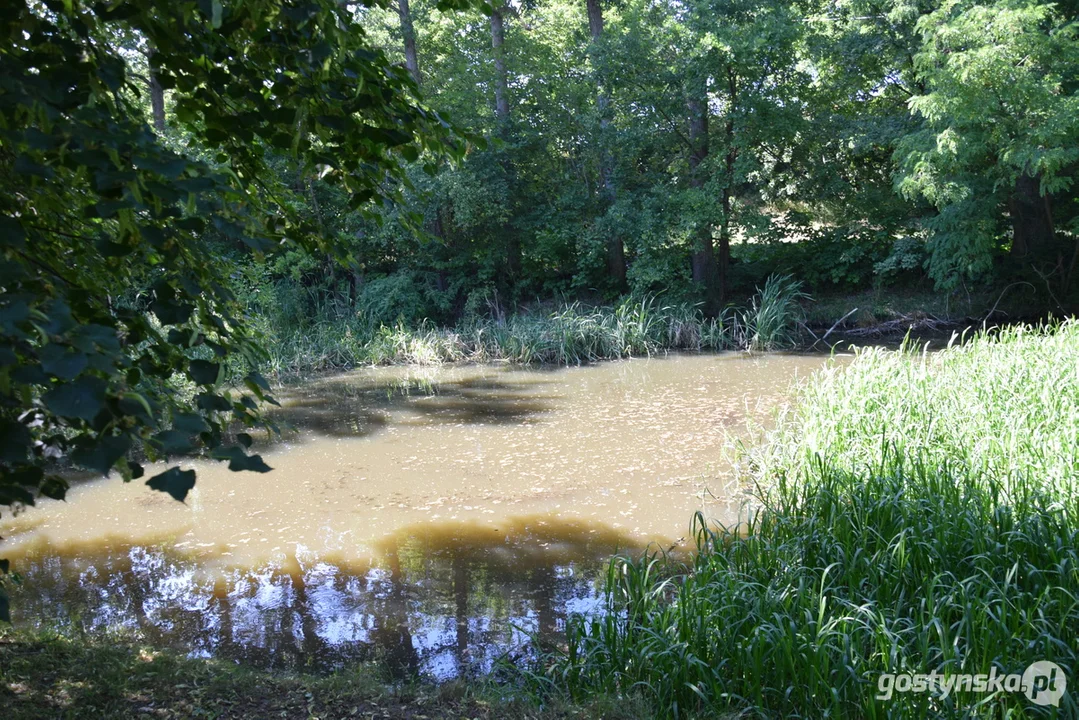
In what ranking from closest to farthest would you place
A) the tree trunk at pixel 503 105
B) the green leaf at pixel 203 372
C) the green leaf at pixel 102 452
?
the green leaf at pixel 102 452 → the green leaf at pixel 203 372 → the tree trunk at pixel 503 105

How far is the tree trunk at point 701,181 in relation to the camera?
15255 mm

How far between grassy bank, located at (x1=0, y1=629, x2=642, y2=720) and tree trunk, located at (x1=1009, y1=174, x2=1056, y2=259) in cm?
1408

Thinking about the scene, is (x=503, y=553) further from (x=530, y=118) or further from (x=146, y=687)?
(x=530, y=118)

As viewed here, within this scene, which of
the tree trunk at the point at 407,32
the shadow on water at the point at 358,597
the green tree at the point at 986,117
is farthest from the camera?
the tree trunk at the point at 407,32

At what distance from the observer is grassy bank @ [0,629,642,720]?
9.84ft

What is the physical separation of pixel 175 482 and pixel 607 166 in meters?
16.4

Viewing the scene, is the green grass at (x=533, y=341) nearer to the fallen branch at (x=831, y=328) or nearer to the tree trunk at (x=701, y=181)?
the tree trunk at (x=701, y=181)

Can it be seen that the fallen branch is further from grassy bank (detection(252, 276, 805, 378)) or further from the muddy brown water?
the muddy brown water

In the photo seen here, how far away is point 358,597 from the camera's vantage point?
503 cm

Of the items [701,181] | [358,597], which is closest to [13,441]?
[358,597]

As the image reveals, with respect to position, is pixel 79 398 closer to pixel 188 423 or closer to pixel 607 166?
pixel 188 423

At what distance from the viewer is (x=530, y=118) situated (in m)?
17.7

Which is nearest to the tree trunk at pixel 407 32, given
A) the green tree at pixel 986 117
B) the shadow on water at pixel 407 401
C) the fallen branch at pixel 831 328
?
the shadow on water at pixel 407 401

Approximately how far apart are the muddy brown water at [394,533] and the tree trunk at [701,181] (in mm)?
5852
